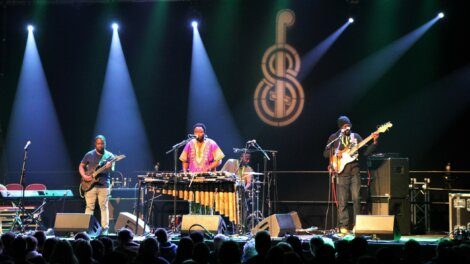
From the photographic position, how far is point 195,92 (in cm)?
1819

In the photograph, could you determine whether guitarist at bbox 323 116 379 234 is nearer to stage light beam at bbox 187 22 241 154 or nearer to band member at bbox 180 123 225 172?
band member at bbox 180 123 225 172

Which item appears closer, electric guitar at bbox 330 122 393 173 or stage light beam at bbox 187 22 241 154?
electric guitar at bbox 330 122 393 173

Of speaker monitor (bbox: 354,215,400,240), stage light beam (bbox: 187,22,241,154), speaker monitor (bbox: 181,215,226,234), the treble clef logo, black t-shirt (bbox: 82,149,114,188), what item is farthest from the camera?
stage light beam (bbox: 187,22,241,154)

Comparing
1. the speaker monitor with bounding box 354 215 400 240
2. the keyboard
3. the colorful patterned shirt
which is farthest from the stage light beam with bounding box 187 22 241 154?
the speaker monitor with bounding box 354 215 400 240

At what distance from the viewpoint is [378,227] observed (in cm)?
1167

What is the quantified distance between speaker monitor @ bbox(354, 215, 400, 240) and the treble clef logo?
6113 millimetres

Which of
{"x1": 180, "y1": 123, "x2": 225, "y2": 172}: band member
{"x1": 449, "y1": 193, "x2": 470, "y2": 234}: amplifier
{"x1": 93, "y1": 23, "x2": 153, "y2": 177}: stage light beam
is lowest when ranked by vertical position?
{"x1": 449, "y1": 193, "x2": 470, "y2": 234}: amplifier

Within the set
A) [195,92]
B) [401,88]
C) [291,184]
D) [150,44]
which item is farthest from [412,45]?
[150,44]

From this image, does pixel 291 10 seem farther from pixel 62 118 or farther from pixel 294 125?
pixel 62 118

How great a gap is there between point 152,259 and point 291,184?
35.2 ft

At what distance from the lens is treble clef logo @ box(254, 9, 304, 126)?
692 inches

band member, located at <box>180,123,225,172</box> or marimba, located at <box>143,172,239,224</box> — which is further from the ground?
band member, located at <box>180,123,225,172</box>

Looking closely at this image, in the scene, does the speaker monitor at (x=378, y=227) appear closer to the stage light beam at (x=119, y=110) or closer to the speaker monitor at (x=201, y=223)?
the speaker monitor at (x=201, y=223)

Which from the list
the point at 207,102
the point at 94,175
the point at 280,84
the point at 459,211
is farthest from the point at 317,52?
the point at 94,175
